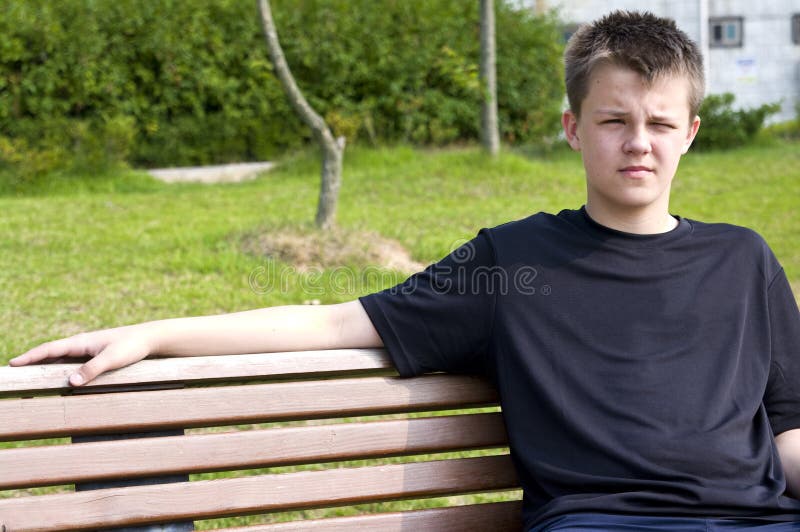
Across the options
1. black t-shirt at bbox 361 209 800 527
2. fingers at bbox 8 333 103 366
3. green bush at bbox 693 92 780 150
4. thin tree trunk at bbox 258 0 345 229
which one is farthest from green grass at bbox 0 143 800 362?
black t-shirt at bbox 361 209 800 527

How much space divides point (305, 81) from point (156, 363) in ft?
35.9

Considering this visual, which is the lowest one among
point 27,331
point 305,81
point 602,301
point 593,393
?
point 27,331

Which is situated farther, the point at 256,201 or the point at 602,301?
the point at 256,201

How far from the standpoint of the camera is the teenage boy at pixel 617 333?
2035 millimetres

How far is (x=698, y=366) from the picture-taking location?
2.12 m

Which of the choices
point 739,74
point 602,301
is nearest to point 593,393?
point 602,301

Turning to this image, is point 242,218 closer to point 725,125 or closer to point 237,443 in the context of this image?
point 237,443

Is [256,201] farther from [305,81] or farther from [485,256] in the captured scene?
[485,256]

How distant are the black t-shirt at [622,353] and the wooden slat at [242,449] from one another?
0.43 ft

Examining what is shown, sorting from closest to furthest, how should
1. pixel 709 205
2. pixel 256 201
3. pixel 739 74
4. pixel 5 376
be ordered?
pixel 5 376
pixel 256 201
pixel 709 205
pixel 739 74

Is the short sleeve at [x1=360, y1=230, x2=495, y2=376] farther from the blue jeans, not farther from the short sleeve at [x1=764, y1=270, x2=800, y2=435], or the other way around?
the short sleeve at [x1=764, y1=270, x2=800, y2=435]

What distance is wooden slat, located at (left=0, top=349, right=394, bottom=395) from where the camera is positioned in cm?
200

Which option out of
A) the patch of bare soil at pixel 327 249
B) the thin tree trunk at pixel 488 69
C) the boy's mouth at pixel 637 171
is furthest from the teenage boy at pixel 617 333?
the thin tree trunk at pixel 488 69

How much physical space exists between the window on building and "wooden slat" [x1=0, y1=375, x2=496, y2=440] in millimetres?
22663
